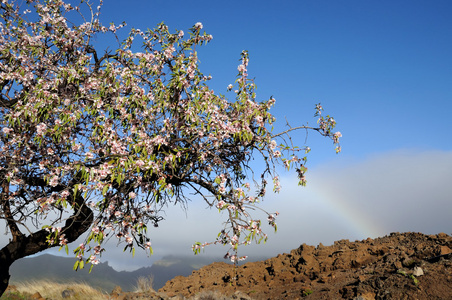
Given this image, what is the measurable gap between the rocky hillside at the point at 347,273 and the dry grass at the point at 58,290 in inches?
137

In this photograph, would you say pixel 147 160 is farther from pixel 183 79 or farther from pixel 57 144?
pixel 57 144

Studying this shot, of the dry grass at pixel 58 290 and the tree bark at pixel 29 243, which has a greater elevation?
the tree bark at pixel 29 243

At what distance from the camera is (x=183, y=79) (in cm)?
916

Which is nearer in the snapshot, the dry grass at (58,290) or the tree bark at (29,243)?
the tree bark at (29,243)

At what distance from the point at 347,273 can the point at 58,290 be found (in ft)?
47.1

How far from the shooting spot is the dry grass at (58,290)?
669 inches

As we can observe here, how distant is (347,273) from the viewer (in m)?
13.1

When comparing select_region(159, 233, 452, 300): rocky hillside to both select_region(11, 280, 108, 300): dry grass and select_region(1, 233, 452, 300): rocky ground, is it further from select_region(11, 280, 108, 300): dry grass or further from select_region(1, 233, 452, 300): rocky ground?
select_region(11, 280, 108, 300): dry grass

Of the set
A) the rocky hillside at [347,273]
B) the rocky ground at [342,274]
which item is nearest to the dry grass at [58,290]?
the rocky ground at [342,274]

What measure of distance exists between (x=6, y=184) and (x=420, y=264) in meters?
12.8

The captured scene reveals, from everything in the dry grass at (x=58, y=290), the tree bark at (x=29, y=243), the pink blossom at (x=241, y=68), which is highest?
the pink blossom at (x=241, y=68)

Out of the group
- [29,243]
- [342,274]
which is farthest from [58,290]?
[342,274]

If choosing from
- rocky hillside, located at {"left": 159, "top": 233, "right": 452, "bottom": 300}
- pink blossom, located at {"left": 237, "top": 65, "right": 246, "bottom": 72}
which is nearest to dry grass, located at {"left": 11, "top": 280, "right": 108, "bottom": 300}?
rocky hillside, located at {"left": 159, "top": 233, "right": 452, "bottom": 300}

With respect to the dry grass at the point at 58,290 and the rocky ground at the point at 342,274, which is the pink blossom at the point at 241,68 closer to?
the rocky ground at the point at 342,274
